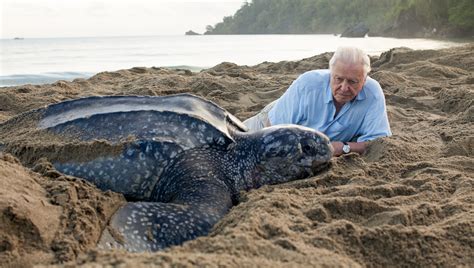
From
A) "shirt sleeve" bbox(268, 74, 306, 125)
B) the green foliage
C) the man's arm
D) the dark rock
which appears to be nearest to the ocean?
the green foliage

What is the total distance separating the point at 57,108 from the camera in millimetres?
2545

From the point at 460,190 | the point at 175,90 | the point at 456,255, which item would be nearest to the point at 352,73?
the point at 460,190

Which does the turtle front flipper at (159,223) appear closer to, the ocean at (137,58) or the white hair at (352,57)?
the white hair at (352,57)

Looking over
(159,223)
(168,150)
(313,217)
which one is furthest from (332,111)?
(159,223)

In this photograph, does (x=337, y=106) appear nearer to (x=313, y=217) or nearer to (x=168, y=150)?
A: (x=168, y=150)

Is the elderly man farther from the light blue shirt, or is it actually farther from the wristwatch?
the wristwatch

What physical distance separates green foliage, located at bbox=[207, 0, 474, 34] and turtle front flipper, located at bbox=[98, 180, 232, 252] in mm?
22768

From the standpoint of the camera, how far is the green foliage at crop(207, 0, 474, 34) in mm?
24820

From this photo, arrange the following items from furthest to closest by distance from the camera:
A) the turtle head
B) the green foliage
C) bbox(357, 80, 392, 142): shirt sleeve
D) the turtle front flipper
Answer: the green foliage, bbox(357, 80, 392, 142): shirt sleeve, the turtle head, the turtle front flipper

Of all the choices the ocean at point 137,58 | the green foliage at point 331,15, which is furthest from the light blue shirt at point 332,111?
the green foliage at point 331,15

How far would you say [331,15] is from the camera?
62.8 m

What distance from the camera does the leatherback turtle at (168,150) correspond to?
2.14m

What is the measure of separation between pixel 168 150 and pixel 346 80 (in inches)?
46.9

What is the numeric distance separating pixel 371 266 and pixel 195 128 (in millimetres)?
1117
